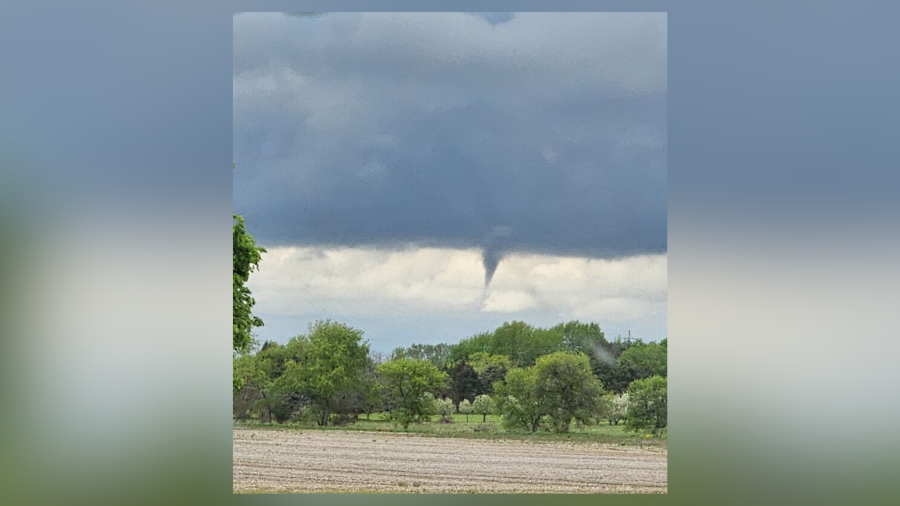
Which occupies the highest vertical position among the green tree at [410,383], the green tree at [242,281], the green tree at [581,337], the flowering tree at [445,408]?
the green tree at [242,281]

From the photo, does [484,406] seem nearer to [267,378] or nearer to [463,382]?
[463,382]

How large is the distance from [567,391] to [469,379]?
30.1 inches

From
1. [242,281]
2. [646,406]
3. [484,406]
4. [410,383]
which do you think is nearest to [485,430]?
[484,406]

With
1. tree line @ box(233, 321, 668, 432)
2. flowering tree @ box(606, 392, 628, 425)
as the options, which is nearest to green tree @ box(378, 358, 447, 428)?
tree line @ box(233, 321, 668, 432)

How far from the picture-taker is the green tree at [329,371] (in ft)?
22.3

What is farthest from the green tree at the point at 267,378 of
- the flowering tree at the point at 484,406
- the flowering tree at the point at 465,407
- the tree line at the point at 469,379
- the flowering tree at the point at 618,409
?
the flowering tree at the point at 618,409

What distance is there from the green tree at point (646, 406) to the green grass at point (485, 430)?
8 centimetres

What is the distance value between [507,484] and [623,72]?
10.5ft

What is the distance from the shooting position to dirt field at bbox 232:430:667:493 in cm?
659

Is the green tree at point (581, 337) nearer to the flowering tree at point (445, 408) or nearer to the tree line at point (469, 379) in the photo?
the tree line at point (469, 379)

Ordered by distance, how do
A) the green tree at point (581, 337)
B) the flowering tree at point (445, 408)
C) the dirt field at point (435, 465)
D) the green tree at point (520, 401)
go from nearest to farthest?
the dirt field at point (435, 465), the green tree at point (581, 337), the green tree at point (520, 401), the flowering tree at point (445, 408)

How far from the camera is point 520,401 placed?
6.82m

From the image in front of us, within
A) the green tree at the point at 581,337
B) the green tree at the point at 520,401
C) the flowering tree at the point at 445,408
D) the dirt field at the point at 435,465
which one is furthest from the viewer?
the flowering tree at the point at 445,408

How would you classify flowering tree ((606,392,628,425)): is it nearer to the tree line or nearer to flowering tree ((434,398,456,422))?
the tree line
